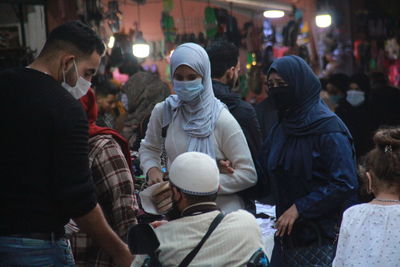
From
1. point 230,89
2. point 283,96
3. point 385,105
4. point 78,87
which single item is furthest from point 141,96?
point 78,87

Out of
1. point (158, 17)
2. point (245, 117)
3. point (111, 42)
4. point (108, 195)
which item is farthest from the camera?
point (158, 17)

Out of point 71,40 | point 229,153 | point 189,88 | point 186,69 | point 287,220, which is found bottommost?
point 287,220

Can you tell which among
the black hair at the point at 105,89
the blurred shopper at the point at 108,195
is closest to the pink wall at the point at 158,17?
the black hair at the point at 105,89

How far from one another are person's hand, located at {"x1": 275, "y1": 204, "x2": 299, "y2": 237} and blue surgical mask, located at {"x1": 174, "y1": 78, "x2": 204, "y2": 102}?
87 cm

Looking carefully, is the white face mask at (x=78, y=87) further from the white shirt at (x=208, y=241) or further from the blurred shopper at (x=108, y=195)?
the white shirt at (x=208, y=241)

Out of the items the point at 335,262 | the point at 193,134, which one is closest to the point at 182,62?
the point at 193,134

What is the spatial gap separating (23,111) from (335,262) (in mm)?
1697

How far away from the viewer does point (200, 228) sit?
2988 millimetres

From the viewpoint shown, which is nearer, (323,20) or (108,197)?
(108,197)

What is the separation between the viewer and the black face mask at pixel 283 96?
3.90 meters

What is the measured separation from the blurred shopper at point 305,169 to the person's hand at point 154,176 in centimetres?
67

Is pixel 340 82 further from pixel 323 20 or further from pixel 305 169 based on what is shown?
pixel 305 169

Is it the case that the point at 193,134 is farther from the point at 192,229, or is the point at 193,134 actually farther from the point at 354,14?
the point at 354,14

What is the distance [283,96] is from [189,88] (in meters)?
0.56
